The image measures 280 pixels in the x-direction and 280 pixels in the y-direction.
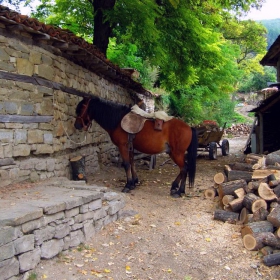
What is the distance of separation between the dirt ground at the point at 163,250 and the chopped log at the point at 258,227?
0.22m

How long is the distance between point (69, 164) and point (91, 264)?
3.31m

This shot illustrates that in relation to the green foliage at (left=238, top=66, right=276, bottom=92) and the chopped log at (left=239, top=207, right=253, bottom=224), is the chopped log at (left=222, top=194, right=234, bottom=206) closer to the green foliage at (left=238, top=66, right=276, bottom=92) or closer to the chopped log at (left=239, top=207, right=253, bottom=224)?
the chopped log at (left=239, top=207, right=253, bottom=224)

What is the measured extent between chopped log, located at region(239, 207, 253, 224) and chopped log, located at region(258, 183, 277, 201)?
14.6 inches

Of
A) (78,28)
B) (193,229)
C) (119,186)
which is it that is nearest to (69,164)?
(119,186)

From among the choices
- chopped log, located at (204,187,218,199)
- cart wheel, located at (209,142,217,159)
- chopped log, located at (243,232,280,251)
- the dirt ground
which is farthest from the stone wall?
cart wheel, located at (209,142,217,159)

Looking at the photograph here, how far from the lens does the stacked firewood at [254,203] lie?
478 centimetres

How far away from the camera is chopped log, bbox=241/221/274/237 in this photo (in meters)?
5.00

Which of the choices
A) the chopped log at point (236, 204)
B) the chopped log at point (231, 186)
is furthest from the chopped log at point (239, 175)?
the chopped log at point (236, 204)

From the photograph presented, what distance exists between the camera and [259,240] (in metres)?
4.79

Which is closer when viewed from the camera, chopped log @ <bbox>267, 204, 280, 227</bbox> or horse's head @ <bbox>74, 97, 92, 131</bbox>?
chopped log @ <bbox>267, 204, 280, 227</bbox>

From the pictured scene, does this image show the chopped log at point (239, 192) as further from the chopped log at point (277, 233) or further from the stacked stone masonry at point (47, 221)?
the stacked stone masonry at point (47, 221)

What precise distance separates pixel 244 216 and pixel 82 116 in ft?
12.8

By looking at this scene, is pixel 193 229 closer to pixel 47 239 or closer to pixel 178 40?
pixel 47 239

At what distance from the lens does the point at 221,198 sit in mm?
6570
